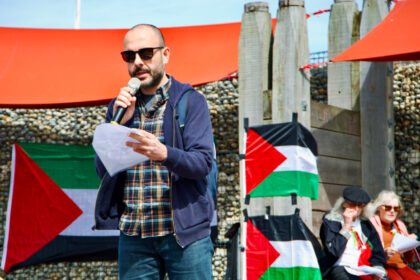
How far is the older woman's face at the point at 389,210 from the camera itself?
15.6 ft

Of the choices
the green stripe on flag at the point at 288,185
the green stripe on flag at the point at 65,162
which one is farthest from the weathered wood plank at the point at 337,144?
the green stripe on flag at the point at 65,162

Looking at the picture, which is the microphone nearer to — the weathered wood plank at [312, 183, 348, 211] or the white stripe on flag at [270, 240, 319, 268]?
the white stripe on flag at [270, 240, 319, 268]

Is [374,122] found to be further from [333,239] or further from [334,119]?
[333,239]

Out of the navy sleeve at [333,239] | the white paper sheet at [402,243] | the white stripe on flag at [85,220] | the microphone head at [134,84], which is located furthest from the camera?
the white stripe on flag at [85,220]

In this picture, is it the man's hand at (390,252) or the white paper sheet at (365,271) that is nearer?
the white paper sheet at (365,271)

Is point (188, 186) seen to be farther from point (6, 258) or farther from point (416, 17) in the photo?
point (6, 258)

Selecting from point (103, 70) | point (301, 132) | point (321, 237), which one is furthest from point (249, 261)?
point (103, 70)

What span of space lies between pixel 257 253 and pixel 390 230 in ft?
3.46

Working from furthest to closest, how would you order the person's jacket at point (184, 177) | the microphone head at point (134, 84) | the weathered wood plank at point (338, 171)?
the weathered wood plank at point (338, 171), the microphone head at point (134, 84), the person's jacket at point (184, 177)

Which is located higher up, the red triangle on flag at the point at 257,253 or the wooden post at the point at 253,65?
the wooden post at the point at 253,65

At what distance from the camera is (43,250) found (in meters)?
6.34

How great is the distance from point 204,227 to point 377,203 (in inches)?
119

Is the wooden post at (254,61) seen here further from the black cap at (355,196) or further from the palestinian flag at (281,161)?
the black cap at (355,196)

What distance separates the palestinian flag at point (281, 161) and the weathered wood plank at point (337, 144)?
30cm
